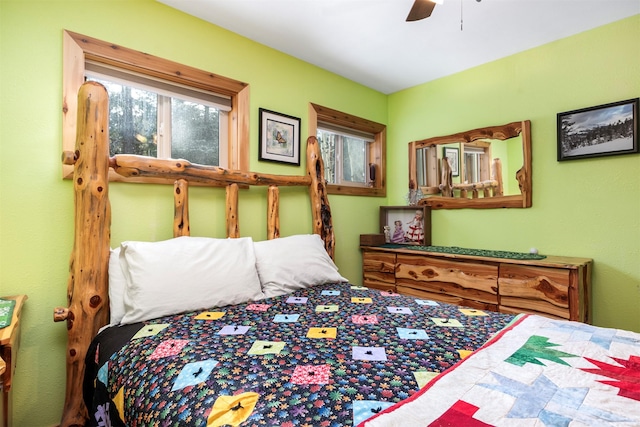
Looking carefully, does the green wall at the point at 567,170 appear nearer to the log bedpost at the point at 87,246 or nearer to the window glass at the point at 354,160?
the window glass at the point at 354,160

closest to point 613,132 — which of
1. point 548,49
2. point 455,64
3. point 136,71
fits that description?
point 548,49

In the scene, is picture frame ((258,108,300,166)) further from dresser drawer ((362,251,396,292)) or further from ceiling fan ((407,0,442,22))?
ceiling fan ((407,0,442,22))

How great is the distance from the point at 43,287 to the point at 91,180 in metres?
0.60

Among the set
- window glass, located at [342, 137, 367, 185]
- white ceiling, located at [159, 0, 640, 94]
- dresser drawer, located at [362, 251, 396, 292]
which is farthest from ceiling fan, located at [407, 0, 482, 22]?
dresser drawer, located at [362, 251, 396, 292]

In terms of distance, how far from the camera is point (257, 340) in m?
1.20

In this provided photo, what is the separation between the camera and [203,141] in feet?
7.48

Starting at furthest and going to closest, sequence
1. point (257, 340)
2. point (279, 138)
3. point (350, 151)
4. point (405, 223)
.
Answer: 1. point (350, 151)
2. point (405, 223)
3. point (279, 138)
4. point (257, 340)

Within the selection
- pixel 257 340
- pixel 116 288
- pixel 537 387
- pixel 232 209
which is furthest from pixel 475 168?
pixel 116 288

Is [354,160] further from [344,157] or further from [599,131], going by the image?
[599,131]

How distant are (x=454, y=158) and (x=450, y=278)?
1154 millimetres

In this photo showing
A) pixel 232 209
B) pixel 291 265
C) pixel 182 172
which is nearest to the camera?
pixel 182 172

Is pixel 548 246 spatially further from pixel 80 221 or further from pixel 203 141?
pixel 80 221

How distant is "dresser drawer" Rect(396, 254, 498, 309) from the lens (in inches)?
88.6

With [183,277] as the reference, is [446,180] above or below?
above
